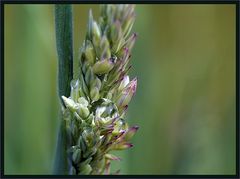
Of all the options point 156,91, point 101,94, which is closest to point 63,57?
point 101,94

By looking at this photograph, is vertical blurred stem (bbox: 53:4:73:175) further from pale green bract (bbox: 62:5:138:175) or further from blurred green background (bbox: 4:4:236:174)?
blurred green background (bbox: 4:4:236:174)

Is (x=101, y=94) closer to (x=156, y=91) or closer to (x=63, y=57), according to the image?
(x=63, y=57)

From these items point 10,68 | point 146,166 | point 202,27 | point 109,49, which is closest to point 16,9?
point 10,68

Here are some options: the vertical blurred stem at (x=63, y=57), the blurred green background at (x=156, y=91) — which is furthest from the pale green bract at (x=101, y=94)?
the blurred green background at (x=156, y=91)

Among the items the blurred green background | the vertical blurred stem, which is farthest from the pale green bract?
the blurred green background

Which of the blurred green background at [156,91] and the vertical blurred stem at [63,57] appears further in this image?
the blurred green background at [156,91]

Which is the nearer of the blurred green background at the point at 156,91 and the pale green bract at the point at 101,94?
the pale green bract at the point at 101,94

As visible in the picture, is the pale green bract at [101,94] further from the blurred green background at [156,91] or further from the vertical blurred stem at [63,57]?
the blurred green background at [156,91]
